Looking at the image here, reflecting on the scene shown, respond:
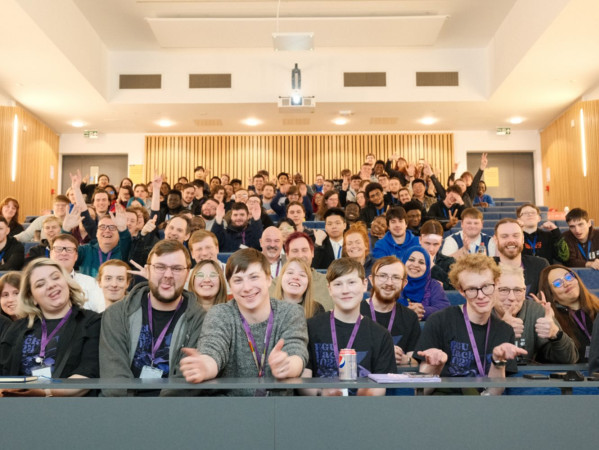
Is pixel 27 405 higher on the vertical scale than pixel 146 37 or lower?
lower

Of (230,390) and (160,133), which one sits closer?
(230,390)

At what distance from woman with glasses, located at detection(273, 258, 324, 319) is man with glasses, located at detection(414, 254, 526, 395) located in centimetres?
63

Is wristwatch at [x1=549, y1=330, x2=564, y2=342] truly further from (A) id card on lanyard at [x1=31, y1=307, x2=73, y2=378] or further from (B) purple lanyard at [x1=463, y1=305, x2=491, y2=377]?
(A) id card on lanyard at [x1=31, y1=307, x2=73, y2=378]

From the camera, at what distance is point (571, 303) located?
3033mm

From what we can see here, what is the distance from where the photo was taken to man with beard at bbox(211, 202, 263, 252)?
551 cm

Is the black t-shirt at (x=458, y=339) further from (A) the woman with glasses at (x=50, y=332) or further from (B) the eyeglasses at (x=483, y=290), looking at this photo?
(A) the woman with glasses at (x=50, y=332)

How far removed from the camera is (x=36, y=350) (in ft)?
7.51

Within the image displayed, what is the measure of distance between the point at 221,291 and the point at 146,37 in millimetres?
7536

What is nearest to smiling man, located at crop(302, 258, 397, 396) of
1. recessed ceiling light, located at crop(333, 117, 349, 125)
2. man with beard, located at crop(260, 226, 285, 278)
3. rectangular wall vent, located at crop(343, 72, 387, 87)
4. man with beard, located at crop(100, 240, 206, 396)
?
man with beard, located at crop(100, 240, 206, 396)

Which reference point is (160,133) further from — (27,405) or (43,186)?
(27,405)

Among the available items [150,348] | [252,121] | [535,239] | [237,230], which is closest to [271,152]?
[252,121]

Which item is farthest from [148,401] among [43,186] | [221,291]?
[43,186]

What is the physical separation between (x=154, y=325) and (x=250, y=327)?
45 centimetres

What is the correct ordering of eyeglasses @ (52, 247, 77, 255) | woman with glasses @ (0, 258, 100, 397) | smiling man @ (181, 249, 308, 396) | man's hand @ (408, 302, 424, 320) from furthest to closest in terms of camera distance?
1. eyeglasses @ (52, 247, 77, 255)
2. man's hand @ (408, 302, 424, 320)
3. woman with glasses @ (0, 258, 100, 397)
4. smiling man @ (181, 249, 308, 396)
